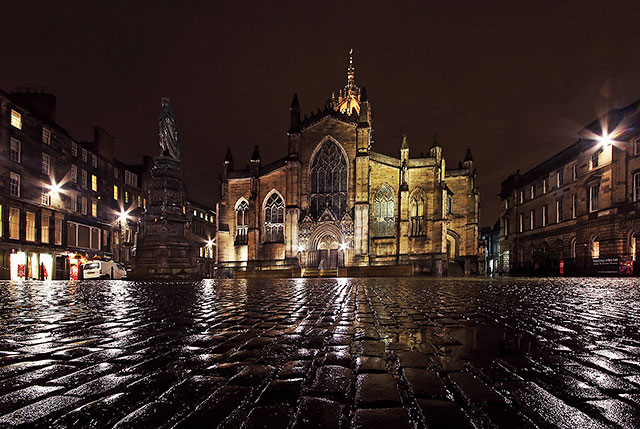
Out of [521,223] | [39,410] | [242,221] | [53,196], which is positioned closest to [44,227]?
[53,196]

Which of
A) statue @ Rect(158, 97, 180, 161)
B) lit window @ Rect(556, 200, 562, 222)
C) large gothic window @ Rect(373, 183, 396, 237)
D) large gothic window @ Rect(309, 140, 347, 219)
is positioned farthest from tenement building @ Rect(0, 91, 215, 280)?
lit window @ Rect(556, 200, 562, 222)

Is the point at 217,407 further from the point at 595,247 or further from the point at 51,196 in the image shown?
the point at 51,196

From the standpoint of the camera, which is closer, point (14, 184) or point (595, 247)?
point (14, 184)

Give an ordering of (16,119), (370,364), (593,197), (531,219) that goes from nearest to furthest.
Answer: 1. (370,364)
2. (16,119)
3. (593,197)
4. (531,219)

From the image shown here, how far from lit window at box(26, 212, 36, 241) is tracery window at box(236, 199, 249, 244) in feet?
53.2

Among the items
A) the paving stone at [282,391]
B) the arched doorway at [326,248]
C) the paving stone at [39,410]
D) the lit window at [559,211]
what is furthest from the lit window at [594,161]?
the paving stone at [39,410]

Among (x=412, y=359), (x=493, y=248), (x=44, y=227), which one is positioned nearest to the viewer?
(x=412, y=359)

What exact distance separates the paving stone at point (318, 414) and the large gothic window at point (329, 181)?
33314 millimetres

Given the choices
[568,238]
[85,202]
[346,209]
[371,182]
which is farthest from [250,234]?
[568,238]

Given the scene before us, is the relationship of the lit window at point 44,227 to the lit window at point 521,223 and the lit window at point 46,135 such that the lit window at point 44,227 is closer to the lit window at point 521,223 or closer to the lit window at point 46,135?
the lit window at point 46,135

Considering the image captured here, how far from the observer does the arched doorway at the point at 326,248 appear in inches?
1350

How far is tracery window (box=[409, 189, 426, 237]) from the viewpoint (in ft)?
109

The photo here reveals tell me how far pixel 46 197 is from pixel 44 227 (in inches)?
109

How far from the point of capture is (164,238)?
1686 centimetres
